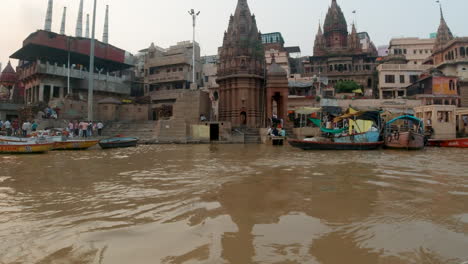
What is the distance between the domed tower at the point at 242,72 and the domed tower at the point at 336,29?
27805mm

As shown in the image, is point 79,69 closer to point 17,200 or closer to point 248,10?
point 248,10

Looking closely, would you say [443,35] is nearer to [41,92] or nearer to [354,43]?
[354,43]

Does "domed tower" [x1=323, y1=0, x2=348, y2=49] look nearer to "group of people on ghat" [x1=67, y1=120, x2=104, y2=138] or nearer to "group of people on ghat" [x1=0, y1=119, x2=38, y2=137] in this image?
"group of people on ghat" [x1=67, y1=120, x2=104, y2=138]

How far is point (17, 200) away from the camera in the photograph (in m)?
4.54

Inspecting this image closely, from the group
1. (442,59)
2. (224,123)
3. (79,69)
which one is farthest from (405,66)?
(79,69)

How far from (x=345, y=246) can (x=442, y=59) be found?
5168 cm

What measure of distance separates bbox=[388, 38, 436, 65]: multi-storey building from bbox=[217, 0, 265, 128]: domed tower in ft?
123

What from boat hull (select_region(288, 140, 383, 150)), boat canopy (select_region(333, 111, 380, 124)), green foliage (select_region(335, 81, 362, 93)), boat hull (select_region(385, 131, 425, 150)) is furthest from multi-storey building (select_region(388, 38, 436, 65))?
boat hull (select_region(288, 140, 383, 150))

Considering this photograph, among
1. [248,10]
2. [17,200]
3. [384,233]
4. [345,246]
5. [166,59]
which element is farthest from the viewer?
[166,59]

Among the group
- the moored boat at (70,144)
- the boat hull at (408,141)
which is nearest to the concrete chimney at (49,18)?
the moored boat at (70,144)

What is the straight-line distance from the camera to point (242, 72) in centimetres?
2866

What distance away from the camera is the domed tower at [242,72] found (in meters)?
28.7

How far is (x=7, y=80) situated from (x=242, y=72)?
4045cm

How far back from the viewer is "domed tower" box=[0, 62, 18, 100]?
4322cm
